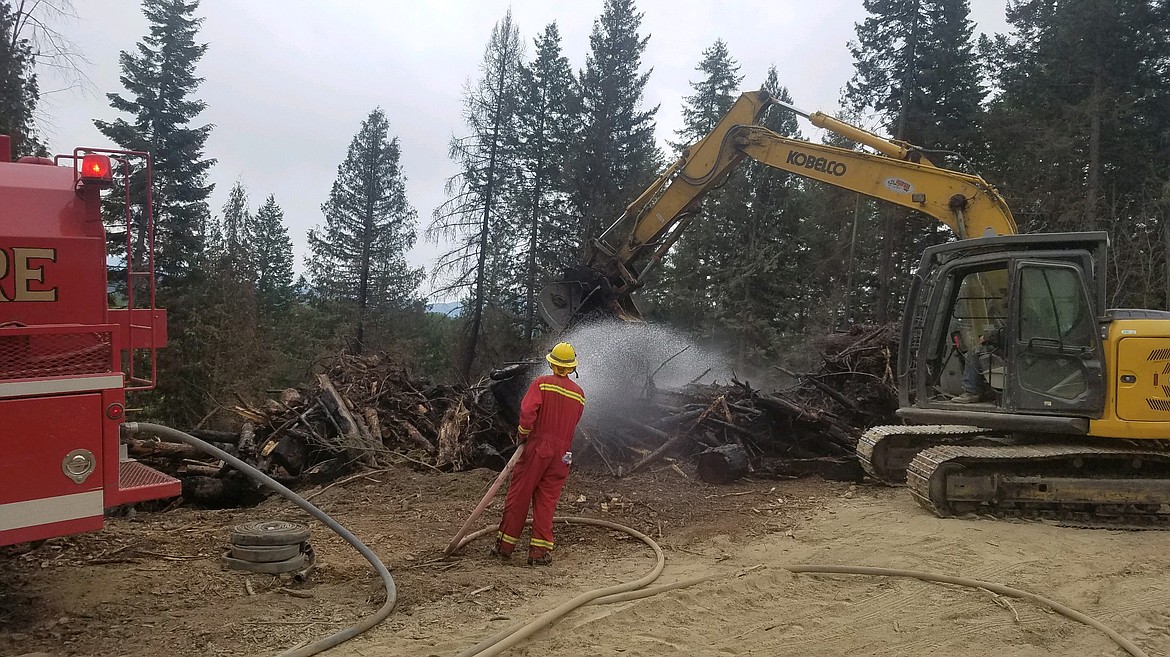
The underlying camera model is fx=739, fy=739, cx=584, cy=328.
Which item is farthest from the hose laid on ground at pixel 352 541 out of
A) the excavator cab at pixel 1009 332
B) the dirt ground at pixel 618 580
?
the excavator cab at pixel 1009 332

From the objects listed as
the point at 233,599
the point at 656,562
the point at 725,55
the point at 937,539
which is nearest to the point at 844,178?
the point at 937,539

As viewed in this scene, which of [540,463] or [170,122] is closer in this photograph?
[540,463]

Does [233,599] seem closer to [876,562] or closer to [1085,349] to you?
[876,562]

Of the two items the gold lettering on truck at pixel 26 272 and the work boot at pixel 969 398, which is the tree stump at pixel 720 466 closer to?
the work boot at pixel 969 398

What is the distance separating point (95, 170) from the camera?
386cm

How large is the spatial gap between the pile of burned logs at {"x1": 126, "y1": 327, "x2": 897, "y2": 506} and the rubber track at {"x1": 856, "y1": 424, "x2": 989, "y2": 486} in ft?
1.89

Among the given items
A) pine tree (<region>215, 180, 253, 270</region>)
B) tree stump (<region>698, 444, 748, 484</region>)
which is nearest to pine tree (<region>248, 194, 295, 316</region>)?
pine tree (<region>215, 180, 253, 270</region>)

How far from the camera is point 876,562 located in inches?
224

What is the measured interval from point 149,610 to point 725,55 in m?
32.3

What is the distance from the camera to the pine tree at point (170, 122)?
21.6 m

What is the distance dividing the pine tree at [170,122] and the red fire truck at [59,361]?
1947 cm

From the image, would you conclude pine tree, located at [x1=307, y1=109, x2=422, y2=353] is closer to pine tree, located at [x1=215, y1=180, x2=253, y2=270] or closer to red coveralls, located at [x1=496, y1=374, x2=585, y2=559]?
pine tree, located at [x1=215, y1=180, x2=253, y2=270]

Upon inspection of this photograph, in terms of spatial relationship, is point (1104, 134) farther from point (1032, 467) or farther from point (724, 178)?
point (1032, 467)

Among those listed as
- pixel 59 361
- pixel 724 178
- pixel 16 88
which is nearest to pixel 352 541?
pixel 59 361
